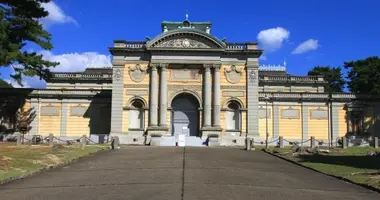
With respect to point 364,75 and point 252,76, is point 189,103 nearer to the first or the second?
point 252,76

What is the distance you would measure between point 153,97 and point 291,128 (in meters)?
17.0

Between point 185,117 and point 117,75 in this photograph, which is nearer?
point 117,75

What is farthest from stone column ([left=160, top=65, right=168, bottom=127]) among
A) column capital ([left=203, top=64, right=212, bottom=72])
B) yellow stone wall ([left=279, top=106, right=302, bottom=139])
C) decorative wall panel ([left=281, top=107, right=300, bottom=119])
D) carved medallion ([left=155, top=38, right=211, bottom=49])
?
decorative wall panel ([left=281, top=107, right=300, bottom=119])

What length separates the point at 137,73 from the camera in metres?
47.2

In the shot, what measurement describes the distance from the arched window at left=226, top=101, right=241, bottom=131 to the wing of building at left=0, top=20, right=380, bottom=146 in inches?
4.4

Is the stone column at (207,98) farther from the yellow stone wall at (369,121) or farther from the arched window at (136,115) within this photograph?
the yellow stone wall at (369,121)

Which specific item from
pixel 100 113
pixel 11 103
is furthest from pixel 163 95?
pixel 11 103

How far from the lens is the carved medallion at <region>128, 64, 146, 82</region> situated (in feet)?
155

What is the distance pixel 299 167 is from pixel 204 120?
82.9 ft

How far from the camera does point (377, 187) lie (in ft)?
44.4

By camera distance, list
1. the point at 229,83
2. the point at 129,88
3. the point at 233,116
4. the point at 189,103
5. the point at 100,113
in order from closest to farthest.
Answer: the point at 129,88
the point at 229,83
the point at 233,116
the point at 189,103
the point at 100,113

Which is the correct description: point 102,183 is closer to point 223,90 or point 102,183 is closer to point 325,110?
point 223,90

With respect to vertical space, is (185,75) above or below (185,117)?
above

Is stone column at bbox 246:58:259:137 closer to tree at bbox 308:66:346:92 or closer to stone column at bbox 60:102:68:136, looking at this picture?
stone column at bbox 60:102:68:136
